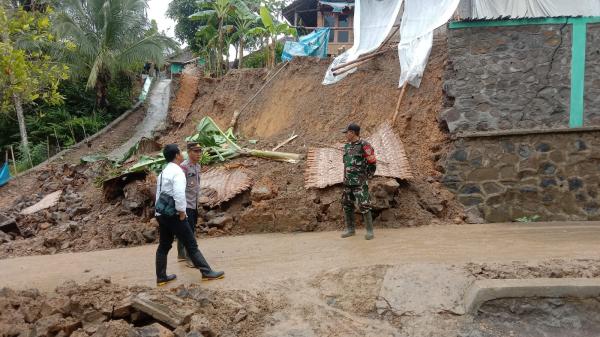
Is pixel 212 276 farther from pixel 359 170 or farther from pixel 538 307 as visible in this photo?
pixel 538 307

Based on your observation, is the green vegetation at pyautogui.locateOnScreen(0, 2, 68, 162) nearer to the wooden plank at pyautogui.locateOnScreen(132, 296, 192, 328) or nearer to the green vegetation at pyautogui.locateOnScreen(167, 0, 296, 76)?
the wooden plank at pyautogui.locateOnScreen(132, 296, 192, 328)

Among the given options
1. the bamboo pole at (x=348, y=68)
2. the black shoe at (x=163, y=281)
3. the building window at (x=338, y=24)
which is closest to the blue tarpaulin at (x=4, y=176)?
the bamboo pole at (x=348, y=68)

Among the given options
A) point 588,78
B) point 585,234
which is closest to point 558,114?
point 588,78

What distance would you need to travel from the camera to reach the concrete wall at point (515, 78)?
7973mm

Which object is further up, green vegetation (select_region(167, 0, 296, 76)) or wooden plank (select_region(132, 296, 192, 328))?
green vegetation (select_region(167, 0, 296, 76))

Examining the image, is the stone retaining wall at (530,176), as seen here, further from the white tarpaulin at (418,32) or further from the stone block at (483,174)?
the white tarpaulin at (418,32)

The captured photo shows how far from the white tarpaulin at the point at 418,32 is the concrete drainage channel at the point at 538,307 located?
5.74 meters

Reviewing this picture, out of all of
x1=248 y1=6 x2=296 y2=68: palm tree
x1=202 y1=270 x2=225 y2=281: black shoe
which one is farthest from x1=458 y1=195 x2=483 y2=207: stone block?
x1=248 y1=6 x2=296 y2=68: palm tree

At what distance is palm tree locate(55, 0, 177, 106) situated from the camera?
783 inches

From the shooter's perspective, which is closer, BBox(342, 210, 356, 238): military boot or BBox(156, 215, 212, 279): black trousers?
BBox(156, 215, 212, 279): black trousers

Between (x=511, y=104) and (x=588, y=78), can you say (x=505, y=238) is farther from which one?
(x=588, y=78)

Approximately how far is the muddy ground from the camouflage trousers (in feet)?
5.69

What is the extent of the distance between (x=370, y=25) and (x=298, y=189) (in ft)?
14.7

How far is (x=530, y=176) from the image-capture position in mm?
7871
